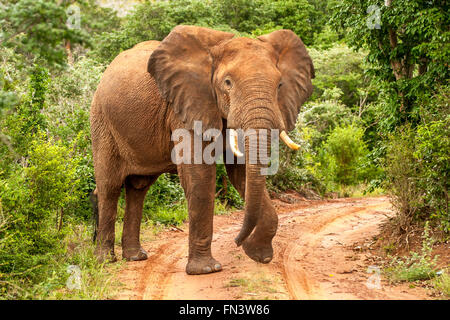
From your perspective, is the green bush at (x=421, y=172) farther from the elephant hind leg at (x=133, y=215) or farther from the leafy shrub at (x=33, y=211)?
the leafy shrub at (x=33, y=211)

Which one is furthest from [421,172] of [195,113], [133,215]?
[133,215]

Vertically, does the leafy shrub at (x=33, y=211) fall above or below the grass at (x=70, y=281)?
above

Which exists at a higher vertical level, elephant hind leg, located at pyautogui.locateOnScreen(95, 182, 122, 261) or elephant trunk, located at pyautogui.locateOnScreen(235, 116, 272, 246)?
elephant trunk, located at pyautogui.locateOnScreen(235, 116, 272, 246)

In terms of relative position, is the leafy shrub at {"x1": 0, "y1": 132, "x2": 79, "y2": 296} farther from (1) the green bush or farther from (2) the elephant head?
(1) the green bush

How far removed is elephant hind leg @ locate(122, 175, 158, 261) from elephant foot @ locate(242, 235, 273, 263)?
193 cm

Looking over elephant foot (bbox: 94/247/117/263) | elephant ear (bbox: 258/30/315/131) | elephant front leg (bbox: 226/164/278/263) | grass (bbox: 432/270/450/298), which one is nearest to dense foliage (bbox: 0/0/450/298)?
elephant foot (bbox: 94/247/117/263)

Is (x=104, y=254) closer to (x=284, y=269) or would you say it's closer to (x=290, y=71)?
(x=284, y=269)

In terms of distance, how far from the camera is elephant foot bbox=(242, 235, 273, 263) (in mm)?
7715

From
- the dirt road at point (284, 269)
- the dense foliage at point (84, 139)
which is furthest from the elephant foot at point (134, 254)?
the dense foliage at point (84, 139)

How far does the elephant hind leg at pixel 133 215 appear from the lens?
891 centimetres

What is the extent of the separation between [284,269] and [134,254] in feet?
8.28

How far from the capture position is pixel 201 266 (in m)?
7.42

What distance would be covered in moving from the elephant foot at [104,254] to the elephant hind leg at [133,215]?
0.24 metres

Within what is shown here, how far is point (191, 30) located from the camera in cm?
751
